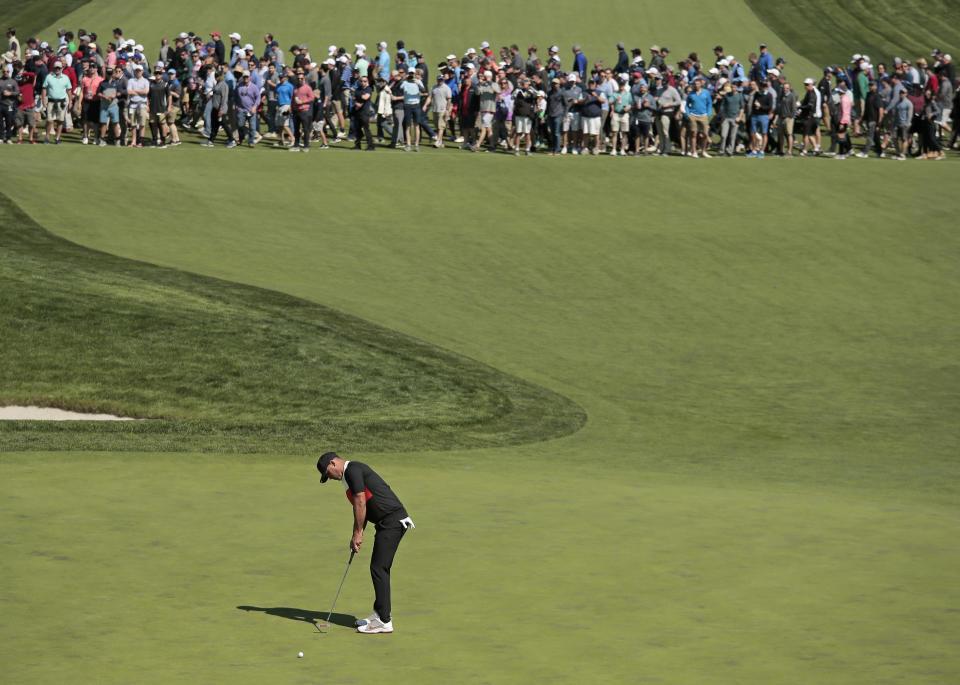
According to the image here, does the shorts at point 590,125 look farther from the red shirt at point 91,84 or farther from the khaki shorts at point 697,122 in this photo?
the red shirt at point 91,84

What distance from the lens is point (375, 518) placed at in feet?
38.9

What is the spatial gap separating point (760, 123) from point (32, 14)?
117 ft

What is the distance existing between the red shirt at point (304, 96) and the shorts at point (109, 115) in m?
5.33

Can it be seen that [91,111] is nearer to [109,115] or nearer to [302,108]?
Result: [109,115]

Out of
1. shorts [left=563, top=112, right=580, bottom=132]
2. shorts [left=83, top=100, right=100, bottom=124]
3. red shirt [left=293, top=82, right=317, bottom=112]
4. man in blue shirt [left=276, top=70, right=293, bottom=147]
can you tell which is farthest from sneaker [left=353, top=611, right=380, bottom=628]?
shorts [left=563, top=112, right=580, bottom=132]

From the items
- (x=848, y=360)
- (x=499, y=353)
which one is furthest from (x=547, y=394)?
(x=848, y=360)

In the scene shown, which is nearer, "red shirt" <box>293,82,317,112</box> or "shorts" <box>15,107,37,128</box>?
"shorts" <box>15,107,37,128</box>

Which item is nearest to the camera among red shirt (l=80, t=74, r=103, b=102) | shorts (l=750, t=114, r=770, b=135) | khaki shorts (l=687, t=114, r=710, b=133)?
red shirt (l=80, t=74, r=103, b=102)

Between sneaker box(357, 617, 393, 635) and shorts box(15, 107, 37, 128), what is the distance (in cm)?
3168

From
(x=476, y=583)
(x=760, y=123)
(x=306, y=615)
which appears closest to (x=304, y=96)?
(x=760, y=123)

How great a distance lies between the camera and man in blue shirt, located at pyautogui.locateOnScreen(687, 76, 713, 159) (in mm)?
40781

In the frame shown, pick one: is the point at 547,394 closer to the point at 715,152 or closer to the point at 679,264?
the point at 679,264

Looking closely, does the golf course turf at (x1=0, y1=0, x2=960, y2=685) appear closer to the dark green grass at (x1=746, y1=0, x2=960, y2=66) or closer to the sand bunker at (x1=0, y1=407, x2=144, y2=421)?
the sand bunker at (x1=0, y1=407, x2=144, y2=421)

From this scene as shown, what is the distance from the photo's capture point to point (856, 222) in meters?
37.2
